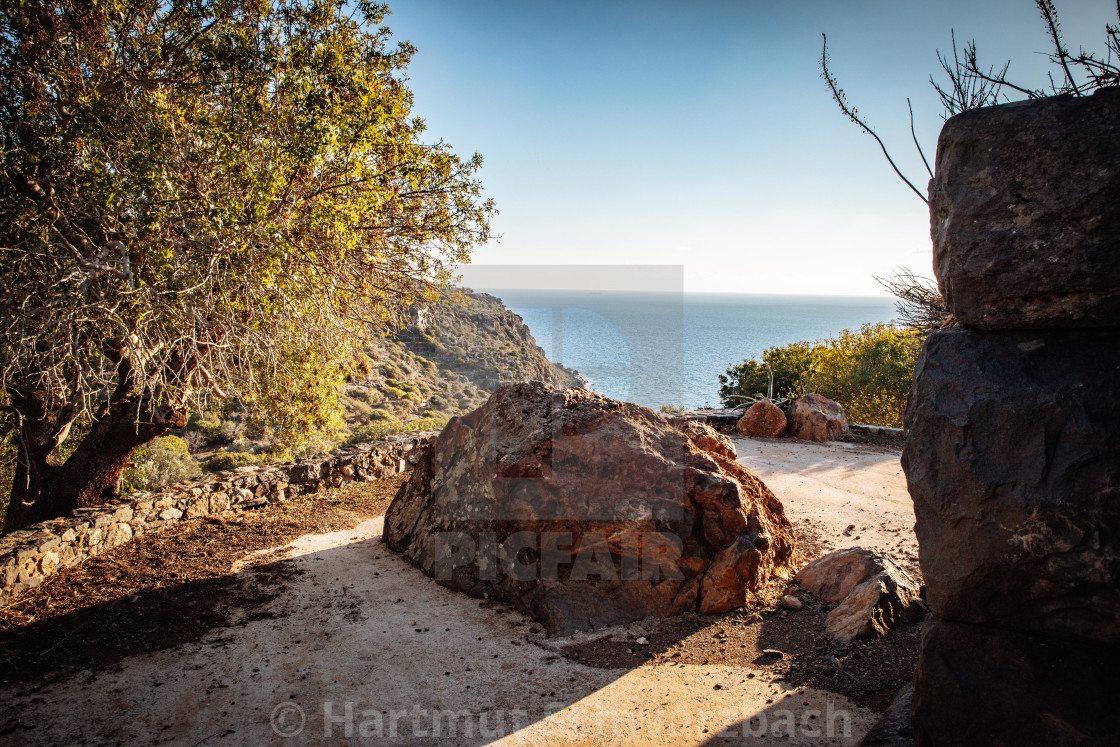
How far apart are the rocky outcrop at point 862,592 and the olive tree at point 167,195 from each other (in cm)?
551

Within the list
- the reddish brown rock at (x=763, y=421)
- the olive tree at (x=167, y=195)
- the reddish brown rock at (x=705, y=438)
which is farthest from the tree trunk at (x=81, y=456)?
the reddish brown rock at (x=763, y=421)

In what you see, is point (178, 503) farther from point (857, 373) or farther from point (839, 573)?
point (857, 373)

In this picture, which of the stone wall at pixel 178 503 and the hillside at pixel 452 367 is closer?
the stone wall at pixel 178 503

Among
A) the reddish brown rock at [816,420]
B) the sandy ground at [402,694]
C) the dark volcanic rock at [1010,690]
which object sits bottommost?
the sandy ground at [402,694]

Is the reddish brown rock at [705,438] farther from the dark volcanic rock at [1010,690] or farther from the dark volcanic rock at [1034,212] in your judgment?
the dark volcanic rock at [1034,212]

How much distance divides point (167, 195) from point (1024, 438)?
6176mm

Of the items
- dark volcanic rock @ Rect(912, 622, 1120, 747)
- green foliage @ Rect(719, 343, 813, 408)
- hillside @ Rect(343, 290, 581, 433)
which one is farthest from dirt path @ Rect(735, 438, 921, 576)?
hillside @ Rect(343, 290, 581, 433)

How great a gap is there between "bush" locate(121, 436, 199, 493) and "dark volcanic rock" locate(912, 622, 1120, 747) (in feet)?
33.8

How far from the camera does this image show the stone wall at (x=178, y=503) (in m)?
5.38

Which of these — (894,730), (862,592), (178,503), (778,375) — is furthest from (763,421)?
(178,503)

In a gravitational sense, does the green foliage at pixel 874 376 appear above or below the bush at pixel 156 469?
above

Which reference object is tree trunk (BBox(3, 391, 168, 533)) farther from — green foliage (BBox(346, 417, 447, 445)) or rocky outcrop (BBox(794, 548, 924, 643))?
rocky outcrop (BBox(794, 548, 924, 643))

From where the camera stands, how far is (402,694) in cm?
397

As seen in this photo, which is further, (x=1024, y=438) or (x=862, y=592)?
(x=862, y=592)
